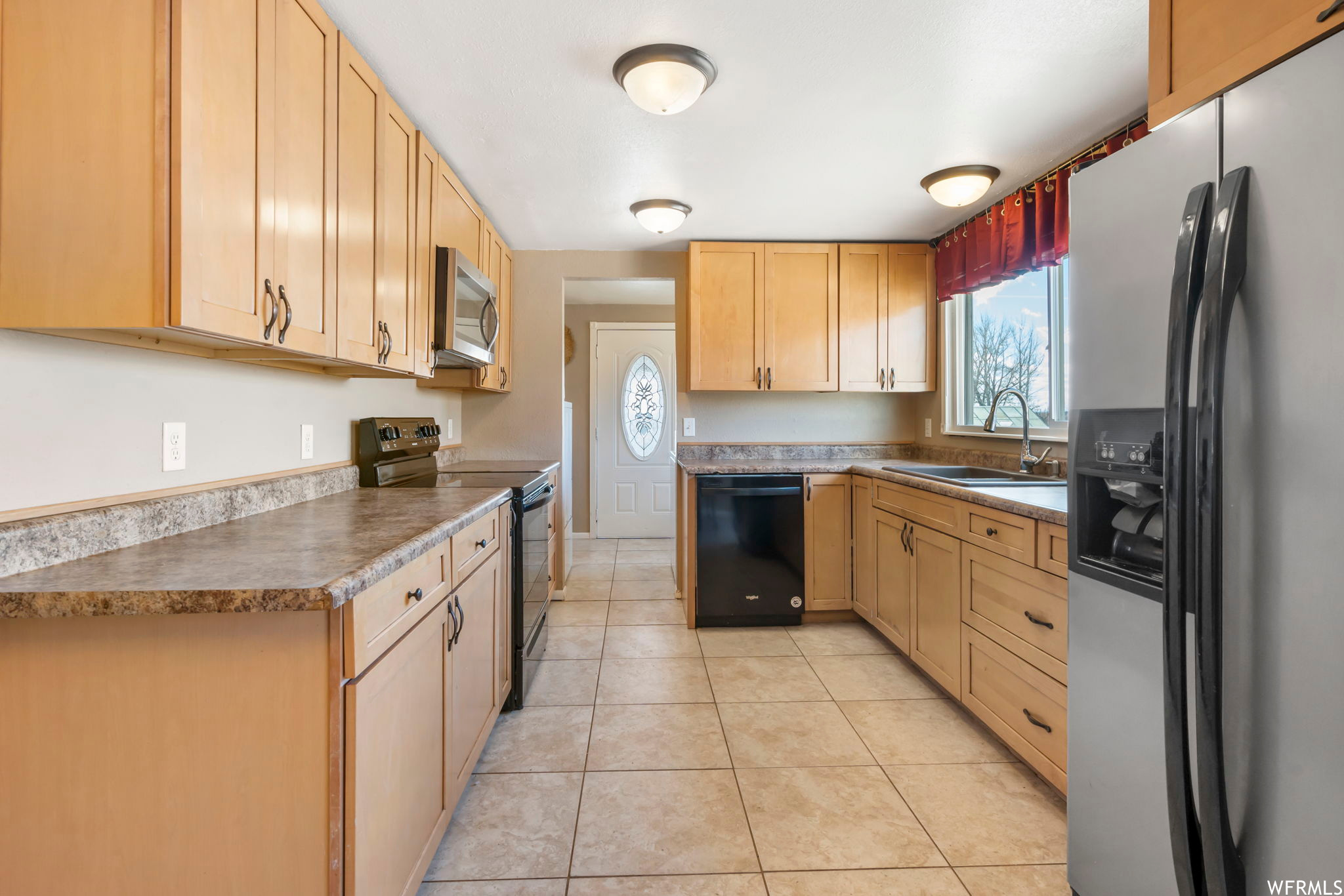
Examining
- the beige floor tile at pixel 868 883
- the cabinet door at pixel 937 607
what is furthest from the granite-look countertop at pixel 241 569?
the cabinet door at pixel 937 607

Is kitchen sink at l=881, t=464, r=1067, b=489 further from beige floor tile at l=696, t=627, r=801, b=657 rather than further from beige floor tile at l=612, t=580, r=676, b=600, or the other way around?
beige floor tile at l=612, t=580, r=676, b=600

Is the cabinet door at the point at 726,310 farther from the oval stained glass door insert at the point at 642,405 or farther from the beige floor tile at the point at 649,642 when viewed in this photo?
the oval stained glass door insert at the point at 642,405

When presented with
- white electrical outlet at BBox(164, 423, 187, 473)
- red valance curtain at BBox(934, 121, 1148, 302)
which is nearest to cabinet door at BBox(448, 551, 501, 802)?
white electrical outlet at BBox(164, 423, 187, 473)

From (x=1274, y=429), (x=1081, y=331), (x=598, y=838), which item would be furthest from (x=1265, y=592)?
(x=598, y=838)

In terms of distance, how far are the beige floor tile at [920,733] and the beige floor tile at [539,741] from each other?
3.36 feet

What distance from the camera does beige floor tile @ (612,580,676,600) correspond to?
402 centimetres

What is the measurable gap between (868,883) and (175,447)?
6.55ft

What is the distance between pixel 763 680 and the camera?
8.98 ft

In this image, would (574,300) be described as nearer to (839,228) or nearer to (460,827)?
(839,228)

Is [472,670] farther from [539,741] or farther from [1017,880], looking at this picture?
[1017,880]

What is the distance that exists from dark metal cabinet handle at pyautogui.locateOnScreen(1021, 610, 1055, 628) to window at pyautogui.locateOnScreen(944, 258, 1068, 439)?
1008mm

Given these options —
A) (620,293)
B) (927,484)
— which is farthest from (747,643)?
(620,293)

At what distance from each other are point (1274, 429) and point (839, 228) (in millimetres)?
2913

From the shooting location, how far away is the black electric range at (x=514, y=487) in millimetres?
2441
